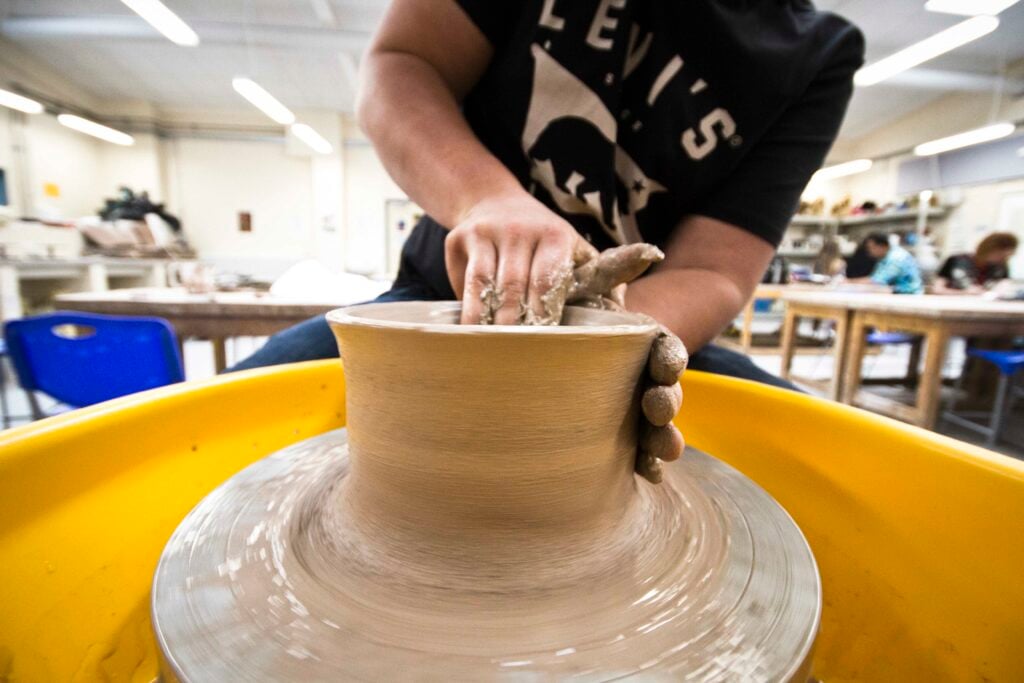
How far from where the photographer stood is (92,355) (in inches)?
49.9

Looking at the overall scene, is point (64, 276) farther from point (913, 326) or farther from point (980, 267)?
point (980, 267)

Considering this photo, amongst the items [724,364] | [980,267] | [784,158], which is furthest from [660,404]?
[980,267]

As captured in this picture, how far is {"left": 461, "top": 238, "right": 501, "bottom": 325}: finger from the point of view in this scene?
0.43m

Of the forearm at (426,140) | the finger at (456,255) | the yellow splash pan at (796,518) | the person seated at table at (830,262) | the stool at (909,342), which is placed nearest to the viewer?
the yellow splash pan at (796,518)

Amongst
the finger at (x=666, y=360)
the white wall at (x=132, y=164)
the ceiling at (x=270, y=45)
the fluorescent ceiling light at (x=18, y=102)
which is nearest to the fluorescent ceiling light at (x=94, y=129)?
the white wall at (x=132, y=164)

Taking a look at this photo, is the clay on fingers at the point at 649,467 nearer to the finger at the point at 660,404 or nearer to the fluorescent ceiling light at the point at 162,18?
the finger at the point at 660,404

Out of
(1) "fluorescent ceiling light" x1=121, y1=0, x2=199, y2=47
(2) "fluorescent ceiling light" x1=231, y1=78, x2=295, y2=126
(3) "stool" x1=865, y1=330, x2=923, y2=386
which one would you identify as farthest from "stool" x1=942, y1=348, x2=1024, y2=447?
(2) "fluorescent ceiling light" x1=231, y1=78, x2=295, y2=126

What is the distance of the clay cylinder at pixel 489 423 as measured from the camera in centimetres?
31

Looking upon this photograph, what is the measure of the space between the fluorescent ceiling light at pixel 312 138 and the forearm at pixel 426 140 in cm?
572

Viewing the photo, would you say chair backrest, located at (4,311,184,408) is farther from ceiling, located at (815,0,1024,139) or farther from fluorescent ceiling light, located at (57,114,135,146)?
fluorescent ceiling light, located at (57,114,135,146)

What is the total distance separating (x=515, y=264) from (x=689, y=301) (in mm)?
410

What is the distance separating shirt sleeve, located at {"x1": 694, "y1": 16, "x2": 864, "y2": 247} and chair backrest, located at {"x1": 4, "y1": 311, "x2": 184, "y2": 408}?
1293 millimetres

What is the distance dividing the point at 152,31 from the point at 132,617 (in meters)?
5.56

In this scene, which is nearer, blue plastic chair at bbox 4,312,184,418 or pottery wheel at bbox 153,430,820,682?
pottery wheel at bbox 153,430,820,682
